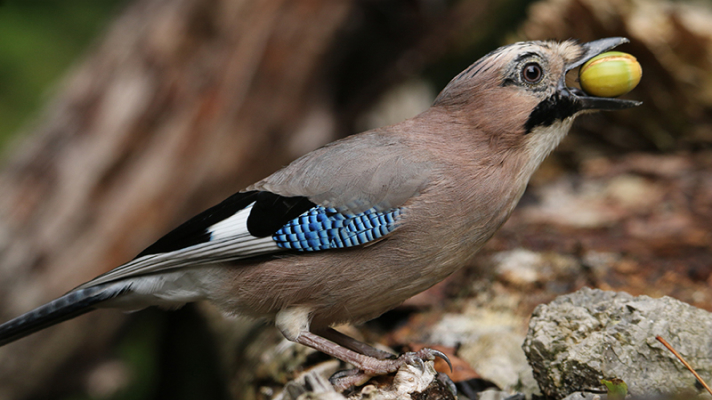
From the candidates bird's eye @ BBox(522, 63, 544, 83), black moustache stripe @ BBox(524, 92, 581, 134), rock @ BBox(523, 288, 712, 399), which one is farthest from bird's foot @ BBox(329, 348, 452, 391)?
bird's eye @ BBox(522, 63, 544, 83)

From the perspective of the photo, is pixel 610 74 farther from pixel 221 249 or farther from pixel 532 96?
pixel 221 249

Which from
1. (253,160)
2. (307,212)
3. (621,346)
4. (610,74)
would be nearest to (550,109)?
(610,74)

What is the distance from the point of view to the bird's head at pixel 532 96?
2.65 metres

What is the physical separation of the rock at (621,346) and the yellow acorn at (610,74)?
910 millimetres

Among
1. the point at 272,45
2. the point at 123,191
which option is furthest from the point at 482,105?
the point at 123,191

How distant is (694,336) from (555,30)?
3169 mm

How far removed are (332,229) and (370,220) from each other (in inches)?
6.6

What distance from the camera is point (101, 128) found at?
4762 millimetres

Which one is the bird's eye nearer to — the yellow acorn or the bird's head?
the bird's head

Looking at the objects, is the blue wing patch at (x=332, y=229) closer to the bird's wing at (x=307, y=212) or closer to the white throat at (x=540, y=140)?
the bird's wing at (x=307, y=212)

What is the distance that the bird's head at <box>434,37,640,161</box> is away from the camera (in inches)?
104

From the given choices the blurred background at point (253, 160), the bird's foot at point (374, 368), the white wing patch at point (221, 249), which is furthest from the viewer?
the blurred background at point (253, 160)

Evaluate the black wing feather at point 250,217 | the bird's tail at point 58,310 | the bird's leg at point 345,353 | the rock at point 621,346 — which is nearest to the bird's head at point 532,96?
the rock at point 621,346

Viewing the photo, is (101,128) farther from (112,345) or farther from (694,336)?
(694,336)
